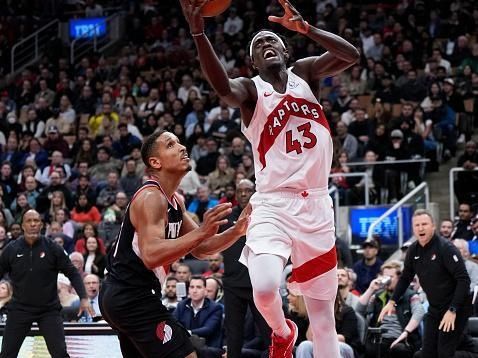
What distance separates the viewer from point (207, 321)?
37.6 ft

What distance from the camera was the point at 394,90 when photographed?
17516 millimetres

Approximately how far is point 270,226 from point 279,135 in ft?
1.97

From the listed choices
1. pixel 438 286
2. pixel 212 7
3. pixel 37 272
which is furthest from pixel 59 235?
pixel 212 7

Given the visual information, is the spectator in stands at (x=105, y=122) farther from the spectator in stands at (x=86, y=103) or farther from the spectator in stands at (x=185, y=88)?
the spectator in stands at (x=185, y=88)

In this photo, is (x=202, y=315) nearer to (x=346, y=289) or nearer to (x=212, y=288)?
(x=212, y=288)

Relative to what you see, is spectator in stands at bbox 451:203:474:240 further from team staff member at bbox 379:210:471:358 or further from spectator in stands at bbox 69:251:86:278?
spectator in stands at bbox 69:251:86:278

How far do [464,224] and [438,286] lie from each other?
13.2 ft

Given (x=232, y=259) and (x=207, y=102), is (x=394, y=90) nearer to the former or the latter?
(x=207, y=102)

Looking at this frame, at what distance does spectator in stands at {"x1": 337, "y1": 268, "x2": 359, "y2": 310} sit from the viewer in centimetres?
1112

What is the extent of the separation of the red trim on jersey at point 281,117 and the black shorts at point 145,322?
1.22 metres

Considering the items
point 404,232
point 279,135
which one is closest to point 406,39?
point 404,232

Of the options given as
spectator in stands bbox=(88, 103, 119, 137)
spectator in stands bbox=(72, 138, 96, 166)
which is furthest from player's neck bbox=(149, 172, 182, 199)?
spectator in stands bbox=(88, 103, 119, 137)

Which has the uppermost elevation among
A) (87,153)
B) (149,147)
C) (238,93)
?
(238,93)

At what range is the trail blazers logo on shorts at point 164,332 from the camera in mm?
6172
